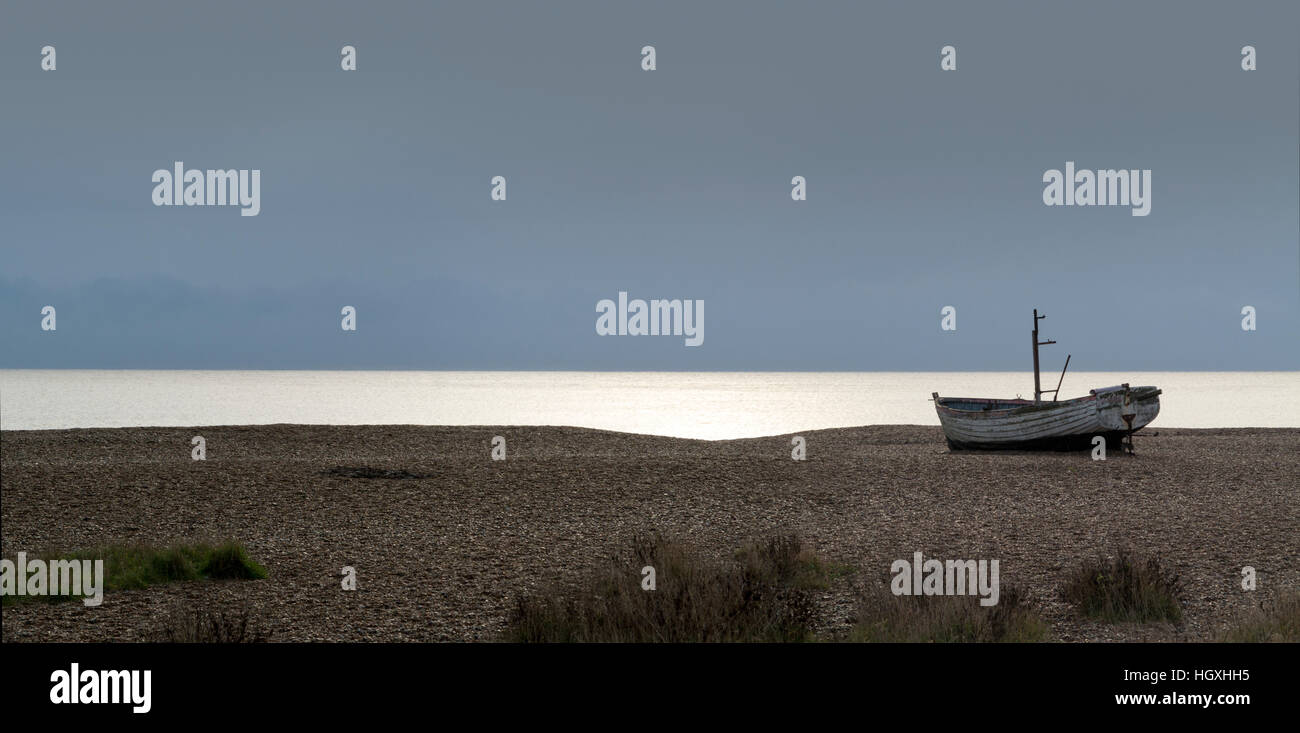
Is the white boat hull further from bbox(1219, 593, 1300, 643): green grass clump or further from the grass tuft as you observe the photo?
the grass tuft

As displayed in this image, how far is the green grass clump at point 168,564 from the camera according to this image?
1078 centimetres

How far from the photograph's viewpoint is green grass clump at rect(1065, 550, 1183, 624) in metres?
9.00

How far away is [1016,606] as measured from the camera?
27.3 ft

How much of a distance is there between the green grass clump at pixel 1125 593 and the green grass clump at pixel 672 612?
2.76 meters

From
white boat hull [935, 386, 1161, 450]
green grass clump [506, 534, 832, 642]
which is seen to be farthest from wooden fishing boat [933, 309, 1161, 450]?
green grass clump [506, 534, 832, 642]

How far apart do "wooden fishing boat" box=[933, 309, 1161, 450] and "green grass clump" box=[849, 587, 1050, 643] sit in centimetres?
1895
